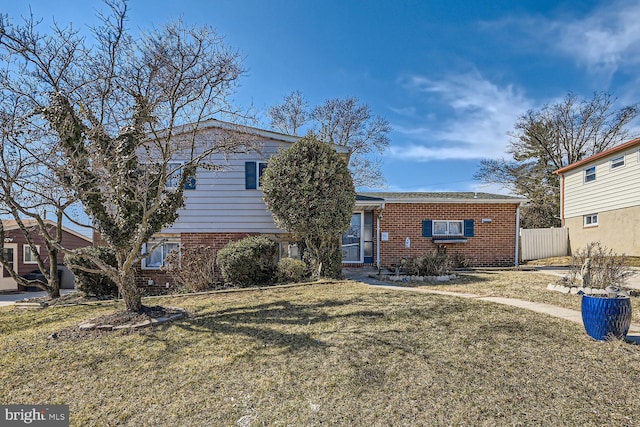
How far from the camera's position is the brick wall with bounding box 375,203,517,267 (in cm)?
1329

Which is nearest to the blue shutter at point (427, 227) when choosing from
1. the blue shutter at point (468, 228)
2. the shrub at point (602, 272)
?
the blue shutter at point (468, 228)

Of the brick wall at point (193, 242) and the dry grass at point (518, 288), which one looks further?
the brick wall at point (193, 242)

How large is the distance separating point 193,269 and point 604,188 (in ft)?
57.4

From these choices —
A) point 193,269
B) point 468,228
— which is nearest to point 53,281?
point 193,269

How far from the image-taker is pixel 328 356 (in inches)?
154

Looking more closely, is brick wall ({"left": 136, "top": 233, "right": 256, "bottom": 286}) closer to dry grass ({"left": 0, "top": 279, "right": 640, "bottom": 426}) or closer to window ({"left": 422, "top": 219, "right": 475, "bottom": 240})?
dry grass ({"left": 0, "top": 279, "right": 640, "bottom": 426})

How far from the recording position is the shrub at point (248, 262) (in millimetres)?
8883

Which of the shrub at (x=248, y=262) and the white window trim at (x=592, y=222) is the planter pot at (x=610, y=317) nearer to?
the shrub at (x=248, y=262)

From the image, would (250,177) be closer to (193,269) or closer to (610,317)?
(193,269)

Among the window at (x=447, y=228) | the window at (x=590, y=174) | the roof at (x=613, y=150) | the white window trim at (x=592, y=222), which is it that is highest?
the roof at (x=613, y=150)

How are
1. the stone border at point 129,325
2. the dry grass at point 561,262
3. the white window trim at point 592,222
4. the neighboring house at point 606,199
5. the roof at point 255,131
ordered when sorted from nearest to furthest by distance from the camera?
the stone border at point 129,325
the roof at point 255,131
the dry grass at point 561,262
the neighboring house at point 606,199
the white window trim at point 592,222

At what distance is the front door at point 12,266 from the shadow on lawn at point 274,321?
17.9 m

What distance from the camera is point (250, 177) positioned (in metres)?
10.7

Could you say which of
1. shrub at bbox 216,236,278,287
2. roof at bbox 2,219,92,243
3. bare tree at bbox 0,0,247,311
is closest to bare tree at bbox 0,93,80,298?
bare tree at bbox 0,0,247,311
